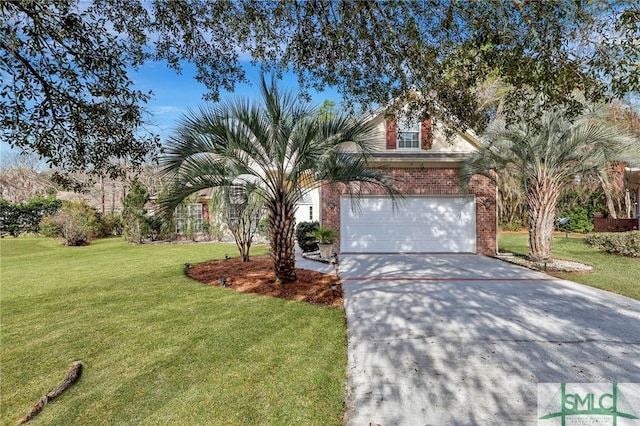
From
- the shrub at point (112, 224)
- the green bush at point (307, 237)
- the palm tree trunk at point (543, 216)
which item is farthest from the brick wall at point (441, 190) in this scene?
the shrub at point (112, 224)

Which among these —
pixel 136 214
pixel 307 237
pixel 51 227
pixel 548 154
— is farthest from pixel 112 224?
pixel 548 154

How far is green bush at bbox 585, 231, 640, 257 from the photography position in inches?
469

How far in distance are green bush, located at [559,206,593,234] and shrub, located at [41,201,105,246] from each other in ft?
95.4

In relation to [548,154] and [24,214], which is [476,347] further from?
[24,214]

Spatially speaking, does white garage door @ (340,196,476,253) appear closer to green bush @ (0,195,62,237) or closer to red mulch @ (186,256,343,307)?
red mulch @ (186,256,343,307)

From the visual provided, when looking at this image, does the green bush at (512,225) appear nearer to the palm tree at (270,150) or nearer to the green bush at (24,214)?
the palm tree at (270,150)

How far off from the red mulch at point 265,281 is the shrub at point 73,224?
1206cm

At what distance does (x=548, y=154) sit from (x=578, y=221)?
614 inches

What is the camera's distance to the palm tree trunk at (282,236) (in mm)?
7578

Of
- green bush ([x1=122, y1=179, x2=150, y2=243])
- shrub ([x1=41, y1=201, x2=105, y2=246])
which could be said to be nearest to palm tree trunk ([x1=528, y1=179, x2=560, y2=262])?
green bush ([x1=122, y1=179, x2=150, y2=243])

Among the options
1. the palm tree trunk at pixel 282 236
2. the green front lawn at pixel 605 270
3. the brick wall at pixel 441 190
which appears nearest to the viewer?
the palm tree trunk at pixel 282 236

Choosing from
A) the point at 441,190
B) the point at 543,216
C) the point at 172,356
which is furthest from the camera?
the point at 441,190

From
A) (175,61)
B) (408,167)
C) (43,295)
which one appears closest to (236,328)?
(175,61)

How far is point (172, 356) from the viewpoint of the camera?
4277 millimetres
